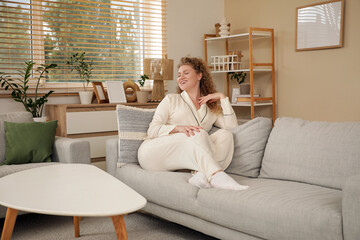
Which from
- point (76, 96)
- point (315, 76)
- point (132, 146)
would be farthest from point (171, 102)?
point (315, 76)

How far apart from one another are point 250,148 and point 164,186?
0.61 m

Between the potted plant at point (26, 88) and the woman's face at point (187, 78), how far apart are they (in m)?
1.47

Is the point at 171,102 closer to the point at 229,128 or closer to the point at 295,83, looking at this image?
the point at 229,128

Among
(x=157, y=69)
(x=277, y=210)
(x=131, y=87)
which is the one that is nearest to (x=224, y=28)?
(x=157, y=69)

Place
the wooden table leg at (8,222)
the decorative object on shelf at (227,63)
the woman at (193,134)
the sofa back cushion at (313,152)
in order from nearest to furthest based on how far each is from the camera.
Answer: the wooden table leg at (8,222) < the sofa back cushion at (313,152) < the woman at (193,134) < the decorative object on shelf at (227,63)

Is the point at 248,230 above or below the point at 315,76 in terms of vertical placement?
below

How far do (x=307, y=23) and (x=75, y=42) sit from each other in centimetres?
254

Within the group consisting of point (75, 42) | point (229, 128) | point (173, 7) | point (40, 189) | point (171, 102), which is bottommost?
point (40, 189)

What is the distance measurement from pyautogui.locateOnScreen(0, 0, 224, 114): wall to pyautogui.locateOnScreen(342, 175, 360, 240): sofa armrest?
145 inches

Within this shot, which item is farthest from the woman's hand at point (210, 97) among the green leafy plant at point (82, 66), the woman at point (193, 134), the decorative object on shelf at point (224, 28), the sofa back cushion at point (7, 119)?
the decorative object on shelf at point (224, 28)

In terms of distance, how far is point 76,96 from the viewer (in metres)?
4.42

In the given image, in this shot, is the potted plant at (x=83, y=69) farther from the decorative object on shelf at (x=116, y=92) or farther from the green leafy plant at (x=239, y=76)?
the green leafy plant at (x=239, y=76)

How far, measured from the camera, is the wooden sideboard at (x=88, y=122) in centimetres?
390

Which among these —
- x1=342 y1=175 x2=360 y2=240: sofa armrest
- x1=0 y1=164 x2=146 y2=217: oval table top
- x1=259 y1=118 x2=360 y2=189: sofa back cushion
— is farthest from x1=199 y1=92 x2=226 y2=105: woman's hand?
x1=342 y1=175 x2=360 y2=240: sofa armrest
